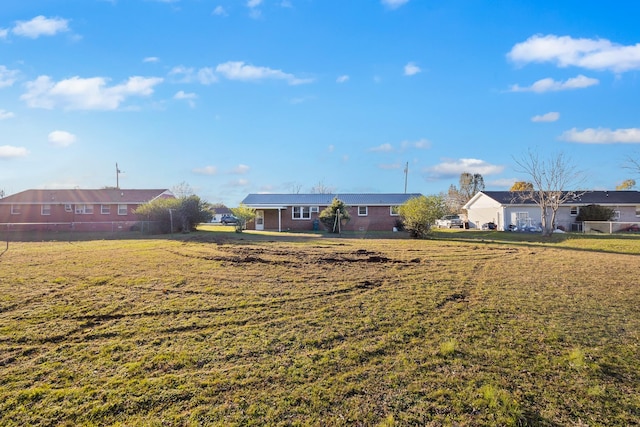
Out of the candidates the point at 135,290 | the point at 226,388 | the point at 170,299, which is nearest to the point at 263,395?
the point at 226,388

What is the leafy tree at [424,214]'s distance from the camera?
23722 mm

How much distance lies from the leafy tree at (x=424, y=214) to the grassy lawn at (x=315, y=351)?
14748 millimetres

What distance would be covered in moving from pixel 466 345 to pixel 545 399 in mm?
1273

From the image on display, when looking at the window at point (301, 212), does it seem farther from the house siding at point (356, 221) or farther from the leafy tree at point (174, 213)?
the leafy tree at point (174, 213)

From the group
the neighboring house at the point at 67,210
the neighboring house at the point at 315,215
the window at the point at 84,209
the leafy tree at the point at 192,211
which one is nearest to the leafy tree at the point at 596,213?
the neighboring house at the point at 315,215

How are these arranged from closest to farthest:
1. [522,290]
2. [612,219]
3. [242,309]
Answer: [242,309] < [522,290] < [612,219]

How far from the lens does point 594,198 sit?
35.5m

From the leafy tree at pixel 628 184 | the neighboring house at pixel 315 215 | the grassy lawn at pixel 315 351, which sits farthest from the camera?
the leafy tree at pixel 628 184

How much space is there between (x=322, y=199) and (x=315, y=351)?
101 feet

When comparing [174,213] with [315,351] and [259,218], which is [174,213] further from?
[315,351]

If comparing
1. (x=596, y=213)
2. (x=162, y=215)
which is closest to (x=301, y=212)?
(x=162, y=215)

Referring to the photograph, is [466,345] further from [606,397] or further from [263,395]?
[263,395]

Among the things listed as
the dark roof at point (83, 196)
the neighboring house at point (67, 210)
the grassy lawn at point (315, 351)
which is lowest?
the grassy lawn at point (315, 351)

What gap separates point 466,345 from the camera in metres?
4.79
